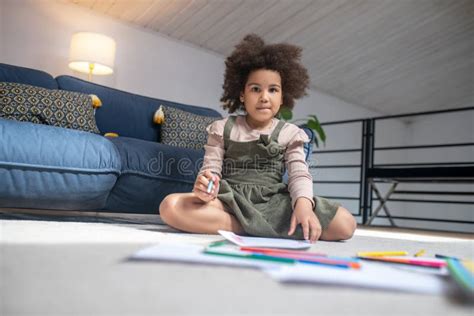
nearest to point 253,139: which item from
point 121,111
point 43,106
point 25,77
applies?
point 43,106

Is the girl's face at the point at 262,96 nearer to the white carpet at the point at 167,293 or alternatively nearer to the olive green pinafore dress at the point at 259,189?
the olive green pinafore dress at the point at 259,189

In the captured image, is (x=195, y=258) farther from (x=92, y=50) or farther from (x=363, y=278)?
(x=92, y=50)

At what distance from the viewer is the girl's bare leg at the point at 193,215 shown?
1.22m

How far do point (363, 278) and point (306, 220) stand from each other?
0.60m

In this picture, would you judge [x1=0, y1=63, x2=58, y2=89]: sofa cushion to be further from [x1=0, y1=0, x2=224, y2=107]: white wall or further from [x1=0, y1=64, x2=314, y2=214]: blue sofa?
[x1=0, y1=0, x2=224, y2=107]: white wall

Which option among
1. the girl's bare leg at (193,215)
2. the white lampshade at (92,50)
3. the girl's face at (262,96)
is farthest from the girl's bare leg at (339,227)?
the white lampshade at (92,50)

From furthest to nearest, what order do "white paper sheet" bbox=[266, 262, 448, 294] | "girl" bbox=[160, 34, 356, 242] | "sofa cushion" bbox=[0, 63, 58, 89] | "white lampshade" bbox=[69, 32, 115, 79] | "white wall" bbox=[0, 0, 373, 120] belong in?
"white wall" bbox=[0, 0, 373, 120], "white lampshade" bbox=[69, 32, 115, 79], "sofa cushion" bbox=[0, 63, 58, 89], "girl" bbox=[160, 34, 356, 242], "white paper sheet" bbox=[266, 262, 448, 294]

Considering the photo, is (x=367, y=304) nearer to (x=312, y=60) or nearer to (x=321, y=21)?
(x=321, y=21)

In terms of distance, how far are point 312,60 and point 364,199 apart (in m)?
1.76

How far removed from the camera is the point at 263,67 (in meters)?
1.50

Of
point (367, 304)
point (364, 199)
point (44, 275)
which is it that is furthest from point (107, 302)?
point (364, 199)

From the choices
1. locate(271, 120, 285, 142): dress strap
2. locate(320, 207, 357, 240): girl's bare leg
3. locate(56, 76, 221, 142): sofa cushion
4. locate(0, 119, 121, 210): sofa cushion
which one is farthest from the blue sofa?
locate(320, 207, 357, 240): girl's bare leg

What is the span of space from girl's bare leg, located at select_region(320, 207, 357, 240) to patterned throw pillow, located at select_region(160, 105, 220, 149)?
102 cm

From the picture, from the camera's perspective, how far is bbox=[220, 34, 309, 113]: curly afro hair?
151 centimetres
